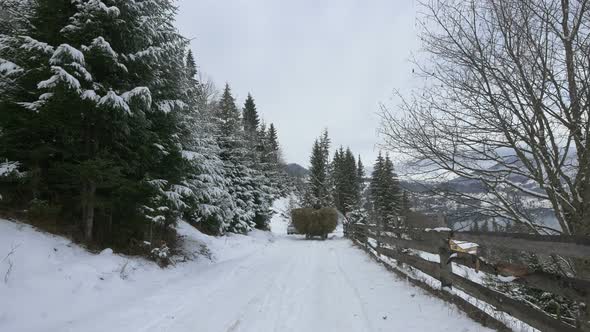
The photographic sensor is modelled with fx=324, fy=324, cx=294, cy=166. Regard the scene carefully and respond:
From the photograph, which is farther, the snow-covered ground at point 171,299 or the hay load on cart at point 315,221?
the hay load on cart at point 315,221

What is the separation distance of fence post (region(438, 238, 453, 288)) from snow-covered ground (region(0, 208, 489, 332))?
0.40m

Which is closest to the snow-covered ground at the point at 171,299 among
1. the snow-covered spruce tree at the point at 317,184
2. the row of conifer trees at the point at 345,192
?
the row of conifer trees at the point at 345,192

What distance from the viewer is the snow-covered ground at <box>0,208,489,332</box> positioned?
173 inches

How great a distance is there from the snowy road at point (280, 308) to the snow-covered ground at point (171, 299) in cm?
1

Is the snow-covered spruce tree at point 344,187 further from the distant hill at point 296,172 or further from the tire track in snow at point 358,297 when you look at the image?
the tire track in snow at point 358,297

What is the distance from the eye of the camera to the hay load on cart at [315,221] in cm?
2914

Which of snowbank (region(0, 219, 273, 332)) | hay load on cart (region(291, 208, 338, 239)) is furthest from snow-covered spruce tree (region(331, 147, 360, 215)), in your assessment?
snowbank (region(0, 219, 273, 332))

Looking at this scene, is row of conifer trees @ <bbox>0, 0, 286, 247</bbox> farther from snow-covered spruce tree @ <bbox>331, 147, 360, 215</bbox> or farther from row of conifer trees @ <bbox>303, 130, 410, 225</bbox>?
snow-covered spruce tree @ <bbox>331, 147, 360, 215</bbox>

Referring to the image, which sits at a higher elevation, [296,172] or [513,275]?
[296,172]

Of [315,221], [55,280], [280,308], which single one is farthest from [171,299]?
[315,221]

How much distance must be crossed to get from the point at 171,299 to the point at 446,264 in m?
4.82

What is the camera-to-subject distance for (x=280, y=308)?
17.4ft

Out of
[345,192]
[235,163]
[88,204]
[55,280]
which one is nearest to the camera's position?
[55,280]

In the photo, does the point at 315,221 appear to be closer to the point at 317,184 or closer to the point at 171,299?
the point at 317,184
